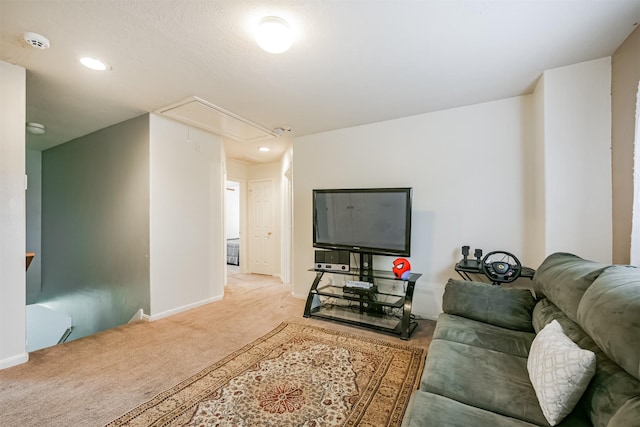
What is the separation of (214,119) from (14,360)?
2.84 m

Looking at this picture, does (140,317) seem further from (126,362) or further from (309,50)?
(309,50)

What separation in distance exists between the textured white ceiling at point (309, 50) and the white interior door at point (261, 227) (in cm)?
306

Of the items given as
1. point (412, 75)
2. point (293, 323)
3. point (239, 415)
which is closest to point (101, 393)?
point (239, 415)

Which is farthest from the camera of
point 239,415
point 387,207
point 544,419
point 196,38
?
point 387,207

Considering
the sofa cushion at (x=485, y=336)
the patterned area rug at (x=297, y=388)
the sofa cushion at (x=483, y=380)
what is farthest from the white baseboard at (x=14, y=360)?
the sofa cushion at (x=485, y=336)

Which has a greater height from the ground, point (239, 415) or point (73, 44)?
point (73, 44)

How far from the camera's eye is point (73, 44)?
197cm

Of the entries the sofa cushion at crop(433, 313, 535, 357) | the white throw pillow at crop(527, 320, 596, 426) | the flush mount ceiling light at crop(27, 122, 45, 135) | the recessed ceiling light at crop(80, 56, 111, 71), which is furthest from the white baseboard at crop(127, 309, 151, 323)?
the white throw pillow at crop(527, 320, 596, 426)

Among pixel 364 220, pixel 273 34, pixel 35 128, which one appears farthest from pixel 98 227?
pixel 273 34

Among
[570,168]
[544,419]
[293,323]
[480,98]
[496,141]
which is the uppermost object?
[480,98]

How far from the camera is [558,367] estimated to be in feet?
3.85

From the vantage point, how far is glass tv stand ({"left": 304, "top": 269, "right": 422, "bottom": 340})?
2.94 metres

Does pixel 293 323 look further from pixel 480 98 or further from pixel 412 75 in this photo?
pixel 480 98

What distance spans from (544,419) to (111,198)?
463cm
